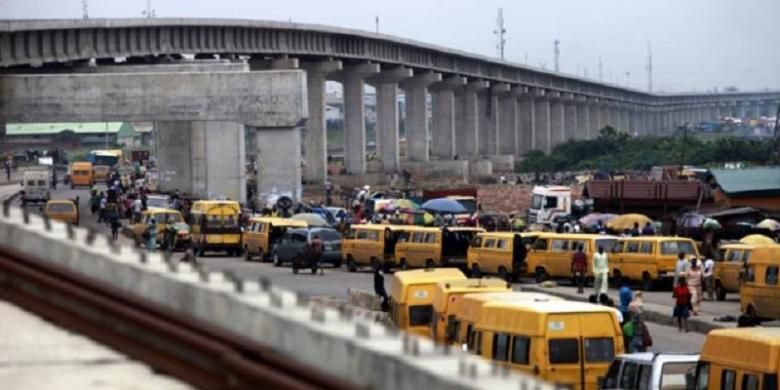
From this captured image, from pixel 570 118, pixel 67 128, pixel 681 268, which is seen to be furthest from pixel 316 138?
pixel 67 128

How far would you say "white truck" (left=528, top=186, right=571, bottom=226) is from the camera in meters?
57.0

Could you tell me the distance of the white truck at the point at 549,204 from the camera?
57000 millimetres

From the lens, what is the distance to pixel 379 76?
111 meters

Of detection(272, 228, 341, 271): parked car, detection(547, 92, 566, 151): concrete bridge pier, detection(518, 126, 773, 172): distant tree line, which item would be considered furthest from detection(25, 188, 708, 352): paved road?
detection(547, 92, 566, 151): concrete bridge pier

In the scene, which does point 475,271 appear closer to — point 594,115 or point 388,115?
point 388,115

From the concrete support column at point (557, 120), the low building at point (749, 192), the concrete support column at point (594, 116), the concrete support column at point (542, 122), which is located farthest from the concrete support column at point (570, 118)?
the low building at point (749, 192)

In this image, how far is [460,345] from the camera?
2048cm

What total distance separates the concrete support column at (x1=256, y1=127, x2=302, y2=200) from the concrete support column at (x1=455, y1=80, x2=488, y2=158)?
68688 millimetres

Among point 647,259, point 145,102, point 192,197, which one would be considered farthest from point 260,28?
point 647,259

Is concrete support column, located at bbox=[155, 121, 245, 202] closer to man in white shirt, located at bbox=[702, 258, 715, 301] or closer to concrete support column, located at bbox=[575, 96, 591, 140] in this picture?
man in white shirt, located at bbox=[702, 258, 715, 301]

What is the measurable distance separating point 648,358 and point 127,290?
9.20 meters

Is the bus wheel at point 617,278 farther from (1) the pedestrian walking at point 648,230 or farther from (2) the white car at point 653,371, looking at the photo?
(2) the white car at point 653,371

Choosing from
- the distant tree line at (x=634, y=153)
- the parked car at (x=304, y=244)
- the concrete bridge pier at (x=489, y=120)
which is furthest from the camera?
the concrete bridge pier at (x=489, y=120)

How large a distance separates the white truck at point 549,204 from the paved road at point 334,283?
11.9 m
